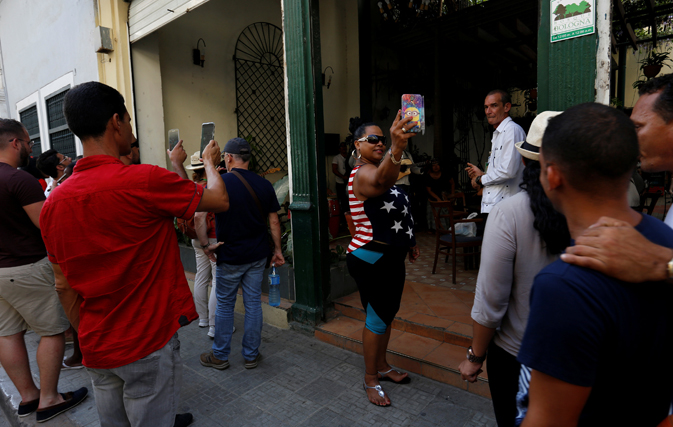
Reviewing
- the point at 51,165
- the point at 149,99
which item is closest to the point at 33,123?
the point at 149,99

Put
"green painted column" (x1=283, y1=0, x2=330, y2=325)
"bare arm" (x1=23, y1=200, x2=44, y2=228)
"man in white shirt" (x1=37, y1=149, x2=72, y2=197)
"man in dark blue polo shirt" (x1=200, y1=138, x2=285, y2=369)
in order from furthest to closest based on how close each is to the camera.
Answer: "man in white shirt" (x1=37, y1=149, x2=72, y2=197) → "green painted column" (x1=283, y1=0, x2=330, y2=325) → "man in dark blue polo shirt" (x1=200, y1=138, x2=285, y2=369) → "bare arm" (x1=23, y1=200, x2=44, y2=228)

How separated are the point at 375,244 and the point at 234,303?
1.47m

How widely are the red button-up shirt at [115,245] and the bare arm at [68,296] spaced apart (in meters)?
0.18

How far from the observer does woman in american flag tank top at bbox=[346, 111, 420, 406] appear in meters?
2.65

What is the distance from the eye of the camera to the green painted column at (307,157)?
12.7ft

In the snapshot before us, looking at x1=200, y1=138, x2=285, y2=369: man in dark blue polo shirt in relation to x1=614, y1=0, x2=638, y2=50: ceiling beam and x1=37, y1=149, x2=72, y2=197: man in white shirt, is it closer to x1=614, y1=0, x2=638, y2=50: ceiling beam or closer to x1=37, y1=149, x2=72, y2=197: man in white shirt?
x1=37, y1=149, x2=72, y2=197: man in white shirt

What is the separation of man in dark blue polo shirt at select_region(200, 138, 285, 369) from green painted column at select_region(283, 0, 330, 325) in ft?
1.81

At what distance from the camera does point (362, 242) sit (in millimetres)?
2732

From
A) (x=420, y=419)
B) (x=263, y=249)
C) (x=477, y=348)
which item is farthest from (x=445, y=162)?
(x=477, y=348)

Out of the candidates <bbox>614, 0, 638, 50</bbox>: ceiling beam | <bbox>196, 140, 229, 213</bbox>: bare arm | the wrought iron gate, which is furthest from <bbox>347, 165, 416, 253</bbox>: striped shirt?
<bbox>614, 0, 638, 50</bbox>: ceiling beam

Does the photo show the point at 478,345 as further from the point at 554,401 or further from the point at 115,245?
the point at 115,245

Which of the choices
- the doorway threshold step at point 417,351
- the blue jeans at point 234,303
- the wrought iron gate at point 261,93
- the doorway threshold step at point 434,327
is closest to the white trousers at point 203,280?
the blue jeans at point 234,303

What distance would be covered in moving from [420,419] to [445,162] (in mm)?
7261

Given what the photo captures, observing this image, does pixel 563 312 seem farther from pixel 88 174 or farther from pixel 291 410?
pixel 291 410
